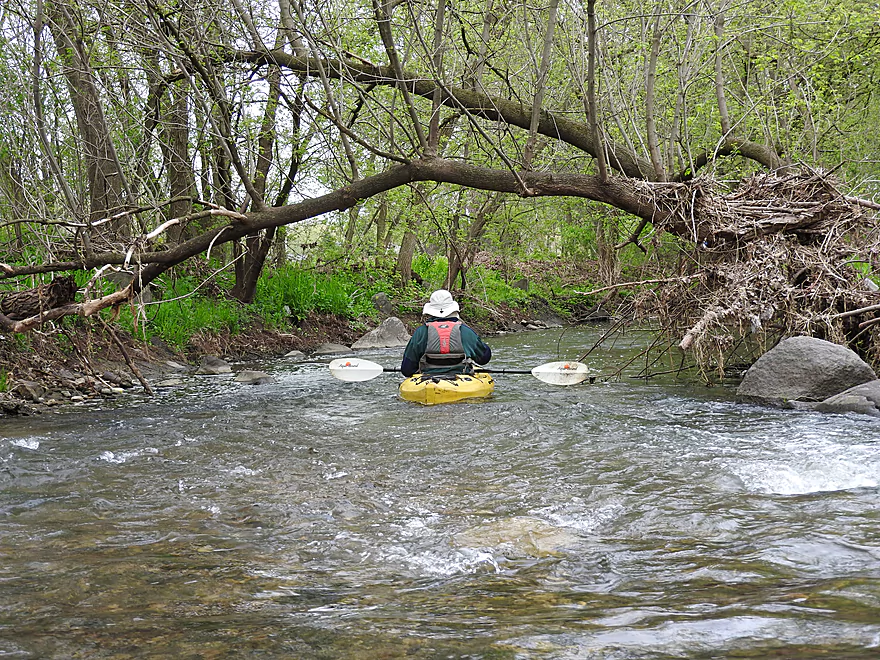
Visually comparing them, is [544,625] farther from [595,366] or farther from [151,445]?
[595,366]

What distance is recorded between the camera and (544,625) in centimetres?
258

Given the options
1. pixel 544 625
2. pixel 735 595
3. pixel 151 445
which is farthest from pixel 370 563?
pixel 151 445

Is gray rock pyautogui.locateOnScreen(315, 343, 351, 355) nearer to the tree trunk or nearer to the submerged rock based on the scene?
the tree trunk

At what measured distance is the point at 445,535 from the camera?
3.95 m

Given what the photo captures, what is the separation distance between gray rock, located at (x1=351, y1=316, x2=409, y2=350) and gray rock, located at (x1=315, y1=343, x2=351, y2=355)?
31cm

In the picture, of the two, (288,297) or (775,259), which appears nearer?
(775,259)

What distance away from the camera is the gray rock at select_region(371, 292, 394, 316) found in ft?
56.5

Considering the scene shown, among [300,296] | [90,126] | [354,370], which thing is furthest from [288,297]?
[354,370]

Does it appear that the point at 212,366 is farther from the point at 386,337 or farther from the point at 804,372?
the point at 804,372

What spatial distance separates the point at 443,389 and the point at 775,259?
3.82 m

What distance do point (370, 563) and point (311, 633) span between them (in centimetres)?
97

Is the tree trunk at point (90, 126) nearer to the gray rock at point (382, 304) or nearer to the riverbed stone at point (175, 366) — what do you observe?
the riverbed stone at point (175, 366)

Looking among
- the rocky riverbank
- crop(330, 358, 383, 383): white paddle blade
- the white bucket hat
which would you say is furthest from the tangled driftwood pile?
the rocky riverbank

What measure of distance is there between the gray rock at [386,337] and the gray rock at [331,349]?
312mm
